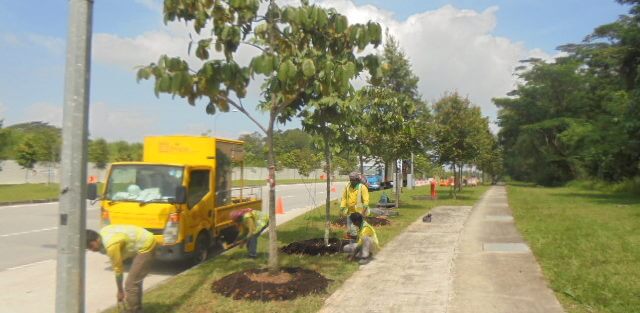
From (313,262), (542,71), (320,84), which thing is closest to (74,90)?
(320,84)

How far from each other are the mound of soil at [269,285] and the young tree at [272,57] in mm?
266

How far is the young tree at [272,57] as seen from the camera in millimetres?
6156

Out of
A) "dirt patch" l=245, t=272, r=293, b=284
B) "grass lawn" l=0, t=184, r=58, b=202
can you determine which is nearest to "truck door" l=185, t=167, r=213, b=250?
"dirt patch" l=245, t=272, r=293, b=284

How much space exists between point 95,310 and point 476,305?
15.4 feet

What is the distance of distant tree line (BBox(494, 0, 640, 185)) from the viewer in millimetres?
30828

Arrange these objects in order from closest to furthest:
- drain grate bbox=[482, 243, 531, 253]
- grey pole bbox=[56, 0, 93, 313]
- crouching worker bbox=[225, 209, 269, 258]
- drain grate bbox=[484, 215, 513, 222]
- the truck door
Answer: grey pole bbox=[56, 0, 93, 313] → the truck door → crouching worker bbox=[225, 209, 269, 258] → drain grate bbox=[482, 243, 531, 253] → drain grate bbox=[484, 215, 513, 222]

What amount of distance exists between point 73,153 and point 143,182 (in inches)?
230

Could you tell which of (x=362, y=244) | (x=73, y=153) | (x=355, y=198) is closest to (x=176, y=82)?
(x=73, y=153)

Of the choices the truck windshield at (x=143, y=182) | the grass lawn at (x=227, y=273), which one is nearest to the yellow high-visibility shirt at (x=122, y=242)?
the grass lawn at (x=227, y=273)

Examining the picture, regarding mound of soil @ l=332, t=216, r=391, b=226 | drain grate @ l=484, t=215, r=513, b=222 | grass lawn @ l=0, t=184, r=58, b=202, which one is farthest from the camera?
grass lawn @ l=0, t=184, r=58, b=202

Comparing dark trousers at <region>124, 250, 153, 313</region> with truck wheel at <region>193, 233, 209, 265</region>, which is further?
truck wheel at <region>193, 233, 209, 265</region>

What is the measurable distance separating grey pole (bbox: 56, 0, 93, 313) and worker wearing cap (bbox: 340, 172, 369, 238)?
750cm

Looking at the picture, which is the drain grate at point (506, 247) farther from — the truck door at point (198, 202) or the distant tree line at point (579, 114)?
the distant tree line at point (579, 114)

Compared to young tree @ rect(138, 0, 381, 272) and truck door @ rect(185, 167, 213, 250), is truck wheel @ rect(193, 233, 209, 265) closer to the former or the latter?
→ truck door @ rect(185, 167, 213, 250)
